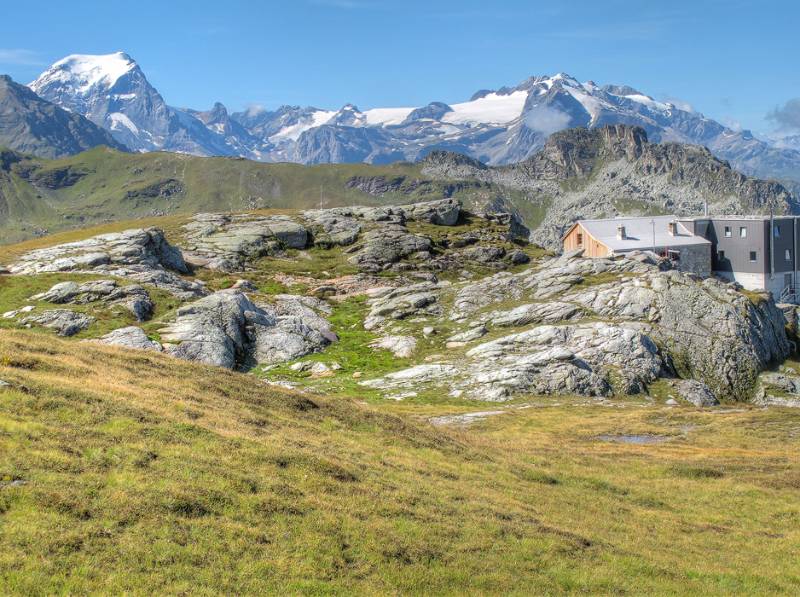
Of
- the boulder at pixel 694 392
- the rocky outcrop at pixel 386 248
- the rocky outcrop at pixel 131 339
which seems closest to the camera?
the boulder at pixel 694 392

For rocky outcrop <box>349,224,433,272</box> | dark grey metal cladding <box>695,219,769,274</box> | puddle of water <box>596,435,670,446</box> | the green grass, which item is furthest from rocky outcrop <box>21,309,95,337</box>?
dark grey metal cladding <box>695,219,769,274</box>

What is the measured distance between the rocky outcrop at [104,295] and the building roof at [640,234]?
223ft

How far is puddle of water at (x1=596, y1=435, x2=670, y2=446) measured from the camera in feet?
147

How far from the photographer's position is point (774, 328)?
7194cm

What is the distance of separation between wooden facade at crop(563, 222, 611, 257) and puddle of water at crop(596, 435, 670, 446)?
58426 mm

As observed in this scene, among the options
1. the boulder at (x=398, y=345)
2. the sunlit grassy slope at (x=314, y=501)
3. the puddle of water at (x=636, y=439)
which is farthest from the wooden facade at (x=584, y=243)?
the sunlit grassy slope at (x=314, y=501)

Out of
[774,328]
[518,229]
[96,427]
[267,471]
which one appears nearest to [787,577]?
[267,471]

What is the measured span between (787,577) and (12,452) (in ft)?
88.0

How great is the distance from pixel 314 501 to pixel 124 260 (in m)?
82.2

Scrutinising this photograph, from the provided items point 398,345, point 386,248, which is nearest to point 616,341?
point 398,345

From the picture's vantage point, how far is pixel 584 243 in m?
110

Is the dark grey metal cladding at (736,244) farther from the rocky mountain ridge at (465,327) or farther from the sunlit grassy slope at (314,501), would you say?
the sunlit grassy slope at (314,501)

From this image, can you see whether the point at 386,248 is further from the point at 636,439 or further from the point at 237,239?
the point at 636,439

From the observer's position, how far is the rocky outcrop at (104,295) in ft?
229
